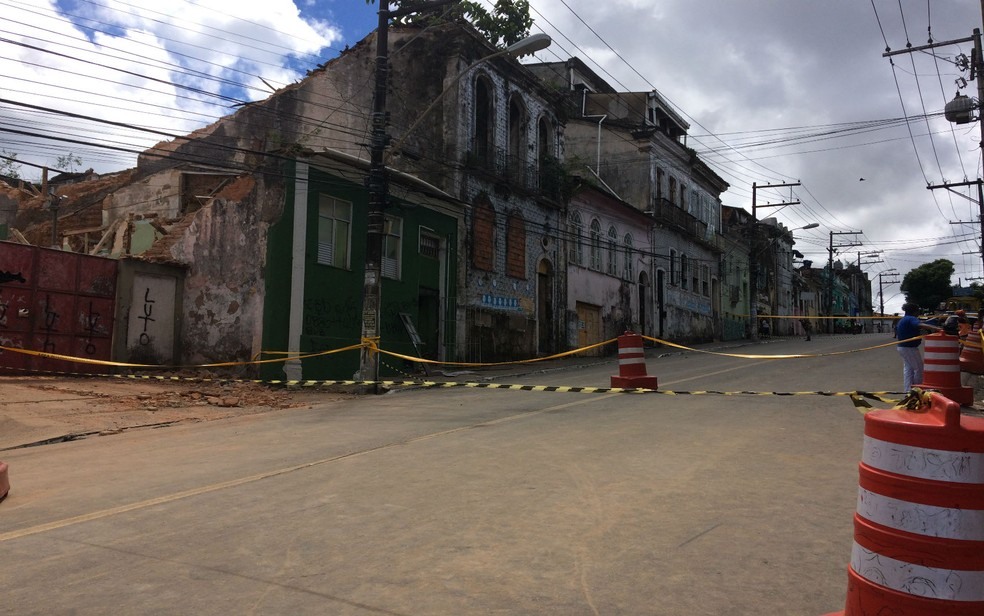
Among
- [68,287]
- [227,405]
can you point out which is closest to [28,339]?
[68,287]

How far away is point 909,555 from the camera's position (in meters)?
2.47

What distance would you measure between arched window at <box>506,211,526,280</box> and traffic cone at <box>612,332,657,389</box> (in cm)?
1400

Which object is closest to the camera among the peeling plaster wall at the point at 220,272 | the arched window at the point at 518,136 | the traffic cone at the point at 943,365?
the traffic cone at the point at 943,365

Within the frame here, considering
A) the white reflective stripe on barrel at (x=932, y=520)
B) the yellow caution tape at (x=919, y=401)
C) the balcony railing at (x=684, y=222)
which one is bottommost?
the white reflective stripe on barrel at (x=932, y=520)

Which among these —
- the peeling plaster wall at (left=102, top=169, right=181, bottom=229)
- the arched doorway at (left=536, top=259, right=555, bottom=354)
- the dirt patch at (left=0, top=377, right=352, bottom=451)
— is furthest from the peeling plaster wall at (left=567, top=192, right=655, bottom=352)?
the dirt patch at (left=0, top=377, right=352, bottom=451)

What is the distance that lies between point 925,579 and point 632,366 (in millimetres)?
10333

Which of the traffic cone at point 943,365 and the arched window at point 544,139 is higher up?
the arched window at point 544,139

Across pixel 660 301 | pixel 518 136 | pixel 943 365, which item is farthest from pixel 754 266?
pixel 943 365

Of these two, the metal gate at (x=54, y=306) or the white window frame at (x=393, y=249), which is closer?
the metal gate at (x=54, y=306)

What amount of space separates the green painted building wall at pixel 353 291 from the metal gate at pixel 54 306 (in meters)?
3.62

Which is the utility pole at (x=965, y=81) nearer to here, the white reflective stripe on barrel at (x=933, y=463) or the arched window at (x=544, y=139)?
the arched window at (x=544, y=139)

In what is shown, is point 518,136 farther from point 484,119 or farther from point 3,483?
point 3,483

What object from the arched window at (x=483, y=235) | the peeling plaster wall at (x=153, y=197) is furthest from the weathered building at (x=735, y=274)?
the peeling plaster wall at (x=153, y=197)

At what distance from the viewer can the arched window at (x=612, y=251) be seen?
1350 inches
